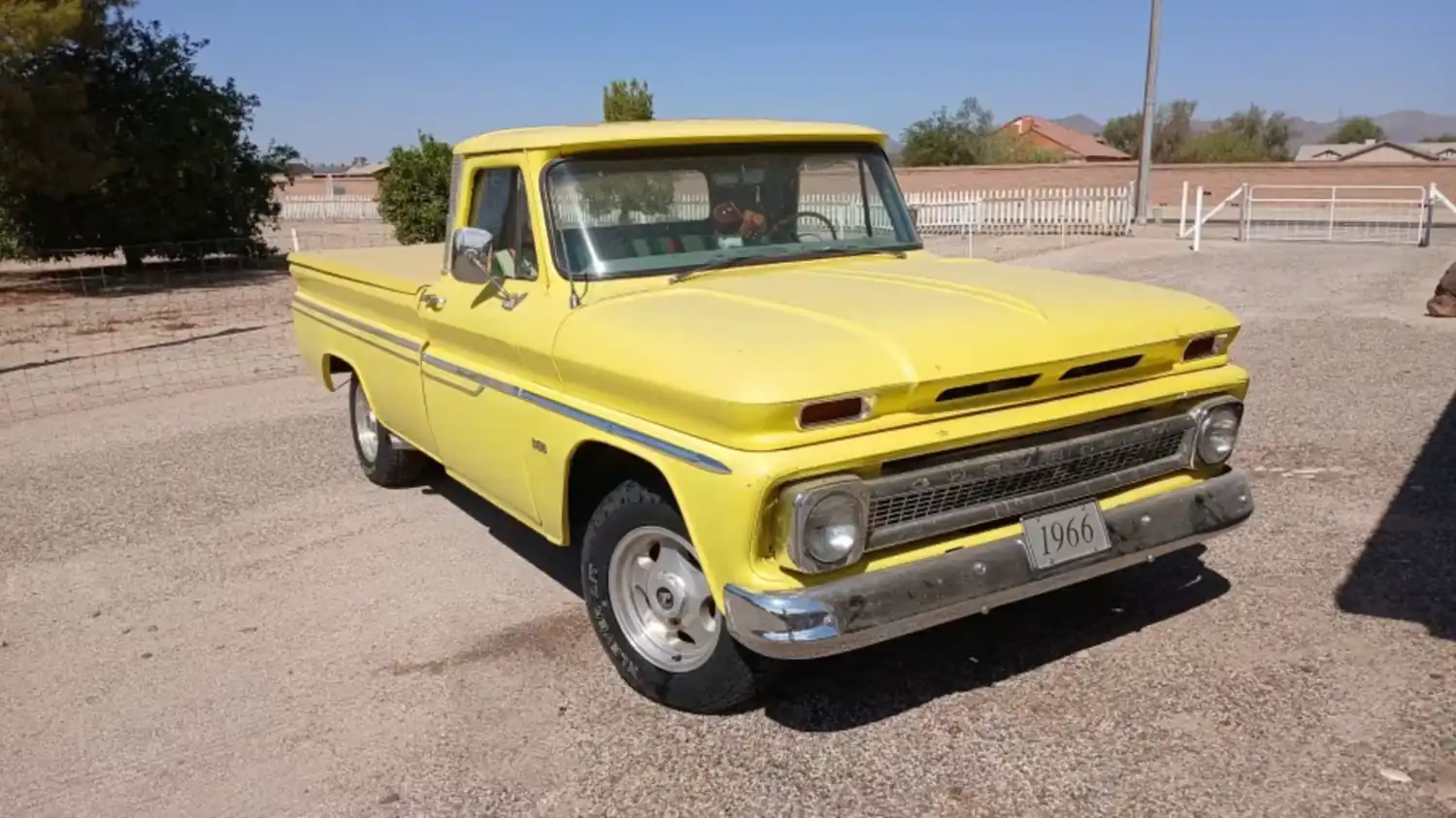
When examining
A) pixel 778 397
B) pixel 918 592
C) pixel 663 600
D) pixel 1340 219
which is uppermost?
pixel 778 397

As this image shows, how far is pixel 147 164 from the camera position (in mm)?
20453

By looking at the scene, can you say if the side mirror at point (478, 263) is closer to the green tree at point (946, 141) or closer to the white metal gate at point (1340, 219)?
the white metal gate at point (1340, 219)

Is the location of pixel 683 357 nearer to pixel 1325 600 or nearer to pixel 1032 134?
pixel 1325 600

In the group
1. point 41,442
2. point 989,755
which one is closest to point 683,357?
point 989,755

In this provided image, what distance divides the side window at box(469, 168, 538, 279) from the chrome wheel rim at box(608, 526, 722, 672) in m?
1.22

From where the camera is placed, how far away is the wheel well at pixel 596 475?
3691mm

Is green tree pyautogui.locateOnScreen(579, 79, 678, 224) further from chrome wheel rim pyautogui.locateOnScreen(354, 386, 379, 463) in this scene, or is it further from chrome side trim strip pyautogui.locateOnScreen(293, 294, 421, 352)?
chrome wheel rim pyautogui.locateOnScreen(354, 386, 379, 463)

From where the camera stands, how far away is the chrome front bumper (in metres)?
3.13

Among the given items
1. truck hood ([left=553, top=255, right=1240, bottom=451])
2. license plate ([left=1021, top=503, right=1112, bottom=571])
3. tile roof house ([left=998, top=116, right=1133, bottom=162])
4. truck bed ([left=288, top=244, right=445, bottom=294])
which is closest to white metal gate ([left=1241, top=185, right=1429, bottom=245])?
truck bed ([left=288, top=244, right=445, bottom=294])

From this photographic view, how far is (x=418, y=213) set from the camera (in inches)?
807

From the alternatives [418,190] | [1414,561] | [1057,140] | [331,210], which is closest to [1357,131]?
[1057,140]

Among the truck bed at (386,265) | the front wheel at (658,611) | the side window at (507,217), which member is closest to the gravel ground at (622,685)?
the front wheel at (658,611)

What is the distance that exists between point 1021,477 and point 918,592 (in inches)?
21.3

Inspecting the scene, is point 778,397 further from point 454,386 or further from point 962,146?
point 962,146
